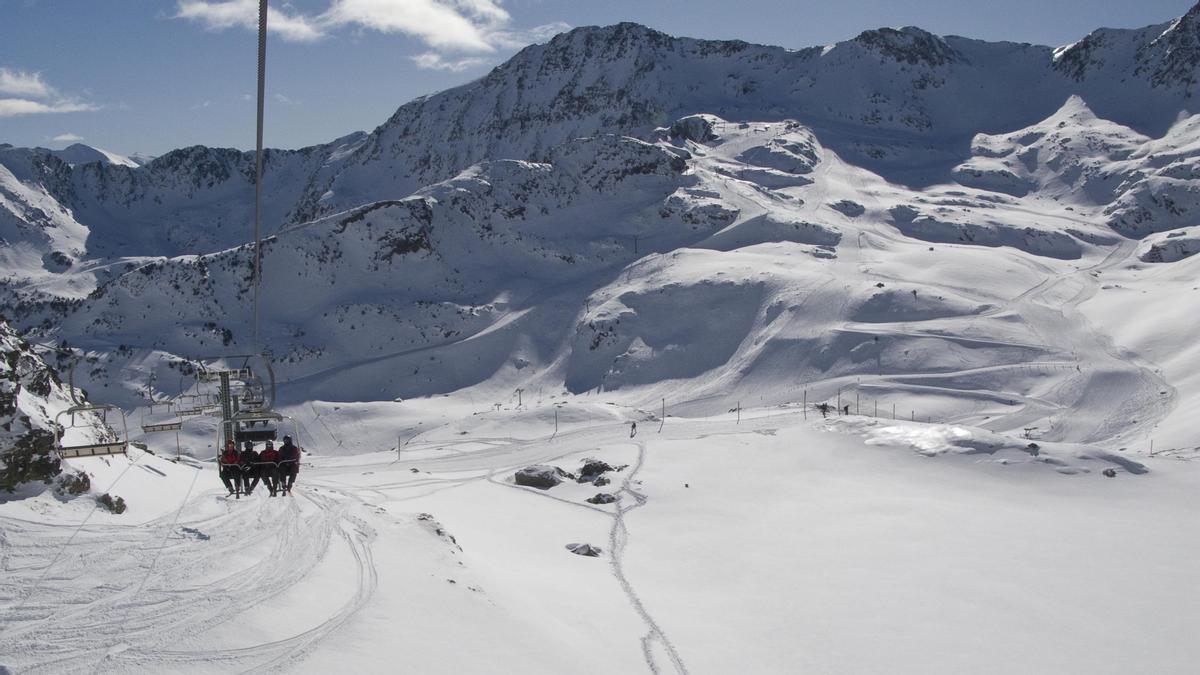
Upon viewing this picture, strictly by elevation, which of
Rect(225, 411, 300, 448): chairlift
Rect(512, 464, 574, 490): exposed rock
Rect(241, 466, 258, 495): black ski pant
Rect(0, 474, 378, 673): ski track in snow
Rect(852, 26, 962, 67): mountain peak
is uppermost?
Rect(852, 26, 962, 67): mountain peak

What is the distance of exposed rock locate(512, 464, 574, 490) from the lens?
46094 mm

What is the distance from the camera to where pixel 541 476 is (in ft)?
153

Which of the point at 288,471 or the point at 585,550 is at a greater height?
the point at 288,471

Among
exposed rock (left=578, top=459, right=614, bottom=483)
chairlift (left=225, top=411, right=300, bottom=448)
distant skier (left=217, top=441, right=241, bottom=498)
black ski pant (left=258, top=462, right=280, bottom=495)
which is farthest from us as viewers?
exposed rock (left=578, top=459, right=614, bottom=483)

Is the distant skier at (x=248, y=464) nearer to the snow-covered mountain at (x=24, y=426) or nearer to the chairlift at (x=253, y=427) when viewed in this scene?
the chairlift at (x=253, y=427)

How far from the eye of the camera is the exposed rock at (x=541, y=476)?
1815 inches

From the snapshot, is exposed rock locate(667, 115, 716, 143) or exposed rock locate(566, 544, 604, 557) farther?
exposed rock locate(667, 115, 716, 143)

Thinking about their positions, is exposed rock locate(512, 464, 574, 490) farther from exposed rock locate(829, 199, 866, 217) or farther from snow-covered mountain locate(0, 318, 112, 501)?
exposed rock locate(829, 199, 866, 217)

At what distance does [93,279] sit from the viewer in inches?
6939

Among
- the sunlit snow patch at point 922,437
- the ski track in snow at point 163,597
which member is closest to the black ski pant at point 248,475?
the ski track in snow at point 163,597

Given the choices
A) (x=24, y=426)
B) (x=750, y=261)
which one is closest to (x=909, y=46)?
(x=750, y=261)

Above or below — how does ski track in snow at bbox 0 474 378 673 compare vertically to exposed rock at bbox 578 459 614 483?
above

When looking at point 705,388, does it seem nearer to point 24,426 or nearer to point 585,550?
point 585,550

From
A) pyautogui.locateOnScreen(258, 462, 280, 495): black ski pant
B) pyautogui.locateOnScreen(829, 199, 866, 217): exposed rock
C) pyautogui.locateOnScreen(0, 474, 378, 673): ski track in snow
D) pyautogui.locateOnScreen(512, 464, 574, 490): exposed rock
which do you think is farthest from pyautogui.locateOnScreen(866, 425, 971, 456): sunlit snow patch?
pyautogui.locateOnScreen(829, 199, 866, 217): exposed rock
